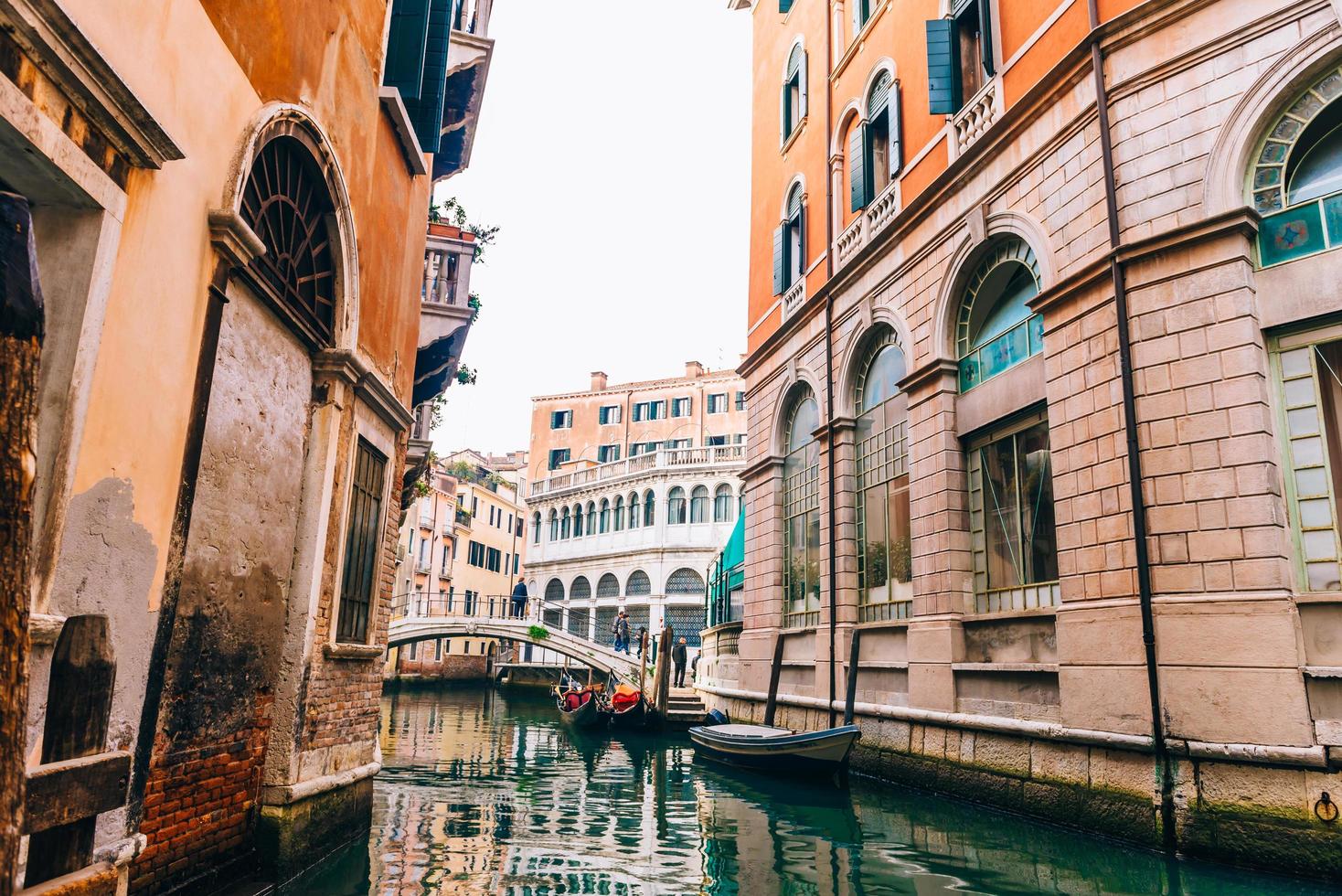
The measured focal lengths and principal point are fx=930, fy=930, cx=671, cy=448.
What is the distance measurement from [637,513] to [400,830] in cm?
2564

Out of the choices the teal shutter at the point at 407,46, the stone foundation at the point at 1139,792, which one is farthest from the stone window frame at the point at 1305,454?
the teal shutter at the point at 407,46

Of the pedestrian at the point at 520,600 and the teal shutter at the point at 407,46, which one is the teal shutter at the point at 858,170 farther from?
the pedestrian at the point at 520,600

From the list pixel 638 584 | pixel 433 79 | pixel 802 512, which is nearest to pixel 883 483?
pixel 802 512

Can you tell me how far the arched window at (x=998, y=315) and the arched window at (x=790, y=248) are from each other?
514 cm

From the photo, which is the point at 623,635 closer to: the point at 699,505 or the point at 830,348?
the point at 699,505

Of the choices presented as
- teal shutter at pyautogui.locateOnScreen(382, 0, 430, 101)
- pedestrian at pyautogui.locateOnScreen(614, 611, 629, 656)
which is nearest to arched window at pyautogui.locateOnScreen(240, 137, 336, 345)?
teal shutter at pyautogui.locateOnScreen(382, 0, 430, 101)

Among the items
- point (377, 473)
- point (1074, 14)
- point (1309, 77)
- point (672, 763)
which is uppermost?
point (1074, 14)

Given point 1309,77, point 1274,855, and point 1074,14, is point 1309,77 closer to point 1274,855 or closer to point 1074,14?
point 1074,14

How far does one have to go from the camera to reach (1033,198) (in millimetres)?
8969

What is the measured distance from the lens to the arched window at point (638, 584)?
32719 mm

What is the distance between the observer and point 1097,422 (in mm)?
7758

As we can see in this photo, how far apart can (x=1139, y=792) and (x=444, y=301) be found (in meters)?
8.22

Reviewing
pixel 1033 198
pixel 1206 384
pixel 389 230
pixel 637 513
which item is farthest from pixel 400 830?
pixel 637 513

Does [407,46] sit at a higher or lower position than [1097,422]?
higher
